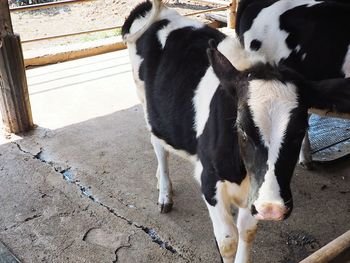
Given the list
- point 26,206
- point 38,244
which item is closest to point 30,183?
point 26,206

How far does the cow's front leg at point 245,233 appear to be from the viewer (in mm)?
2600

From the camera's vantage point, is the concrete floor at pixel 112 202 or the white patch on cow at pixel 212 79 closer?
the white patch on cow at pixel 212 79

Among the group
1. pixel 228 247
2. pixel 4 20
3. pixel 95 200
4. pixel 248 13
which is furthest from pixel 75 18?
pixel 228 247

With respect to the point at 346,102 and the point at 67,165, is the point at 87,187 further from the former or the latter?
the point at 346,102

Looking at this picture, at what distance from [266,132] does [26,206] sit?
217 cm

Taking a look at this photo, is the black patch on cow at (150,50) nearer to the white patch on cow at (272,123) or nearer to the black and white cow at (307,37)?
the black and white cow at (307,37)

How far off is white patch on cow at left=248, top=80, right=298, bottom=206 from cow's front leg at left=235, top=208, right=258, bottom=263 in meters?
0.65

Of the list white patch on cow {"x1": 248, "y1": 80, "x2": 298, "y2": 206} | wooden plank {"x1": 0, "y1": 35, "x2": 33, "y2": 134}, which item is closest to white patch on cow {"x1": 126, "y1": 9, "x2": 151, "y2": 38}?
wooden plank {"x1": 0, "y1": 35, "x2": 33, "y2": 134}

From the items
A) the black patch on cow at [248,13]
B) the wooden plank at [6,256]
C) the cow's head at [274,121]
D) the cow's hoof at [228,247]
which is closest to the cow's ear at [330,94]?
the cow's head at [274,121]

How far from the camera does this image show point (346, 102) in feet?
6.51

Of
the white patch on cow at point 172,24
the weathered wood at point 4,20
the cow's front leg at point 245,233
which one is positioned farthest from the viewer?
the weathered wood at point 4,20

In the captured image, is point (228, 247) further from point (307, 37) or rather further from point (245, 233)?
point (307, 37)

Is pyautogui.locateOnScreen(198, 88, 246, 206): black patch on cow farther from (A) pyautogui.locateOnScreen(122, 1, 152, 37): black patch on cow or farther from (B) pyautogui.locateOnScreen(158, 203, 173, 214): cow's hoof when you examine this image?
(A) pyautogui.locateOnScreen(122, 1, 152, 37): black patch on cow

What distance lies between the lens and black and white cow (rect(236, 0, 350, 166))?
3510 millimetres
